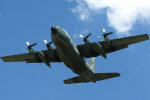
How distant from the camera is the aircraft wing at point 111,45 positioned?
44.8m

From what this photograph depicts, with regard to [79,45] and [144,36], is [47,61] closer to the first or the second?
[79,45]

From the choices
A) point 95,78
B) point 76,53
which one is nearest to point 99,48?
point 76,53

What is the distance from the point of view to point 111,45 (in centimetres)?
4625

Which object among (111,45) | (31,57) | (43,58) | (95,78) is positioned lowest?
(95,78)

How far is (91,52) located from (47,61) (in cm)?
737

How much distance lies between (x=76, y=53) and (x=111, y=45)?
21.1 feet

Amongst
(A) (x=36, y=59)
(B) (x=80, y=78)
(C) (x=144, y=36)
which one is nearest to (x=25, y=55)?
(A) (x=36, y=59)

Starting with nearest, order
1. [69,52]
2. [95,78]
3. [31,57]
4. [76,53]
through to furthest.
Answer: [69,52] < [76,53] < [95,78] < [31,57]

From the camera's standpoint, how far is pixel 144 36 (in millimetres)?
44312

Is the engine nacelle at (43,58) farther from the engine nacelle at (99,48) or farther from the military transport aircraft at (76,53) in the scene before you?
the engine nacelle at (99,48)

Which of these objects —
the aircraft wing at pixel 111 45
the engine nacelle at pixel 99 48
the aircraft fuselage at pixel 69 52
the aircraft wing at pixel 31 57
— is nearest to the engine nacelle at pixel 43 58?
the aircraft wing at pixel 31 57

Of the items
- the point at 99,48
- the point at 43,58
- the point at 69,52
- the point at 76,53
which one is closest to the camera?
the point at 69,52

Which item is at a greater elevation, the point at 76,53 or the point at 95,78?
the point at 76,53

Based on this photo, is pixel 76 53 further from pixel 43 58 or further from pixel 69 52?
pixel 43 58
